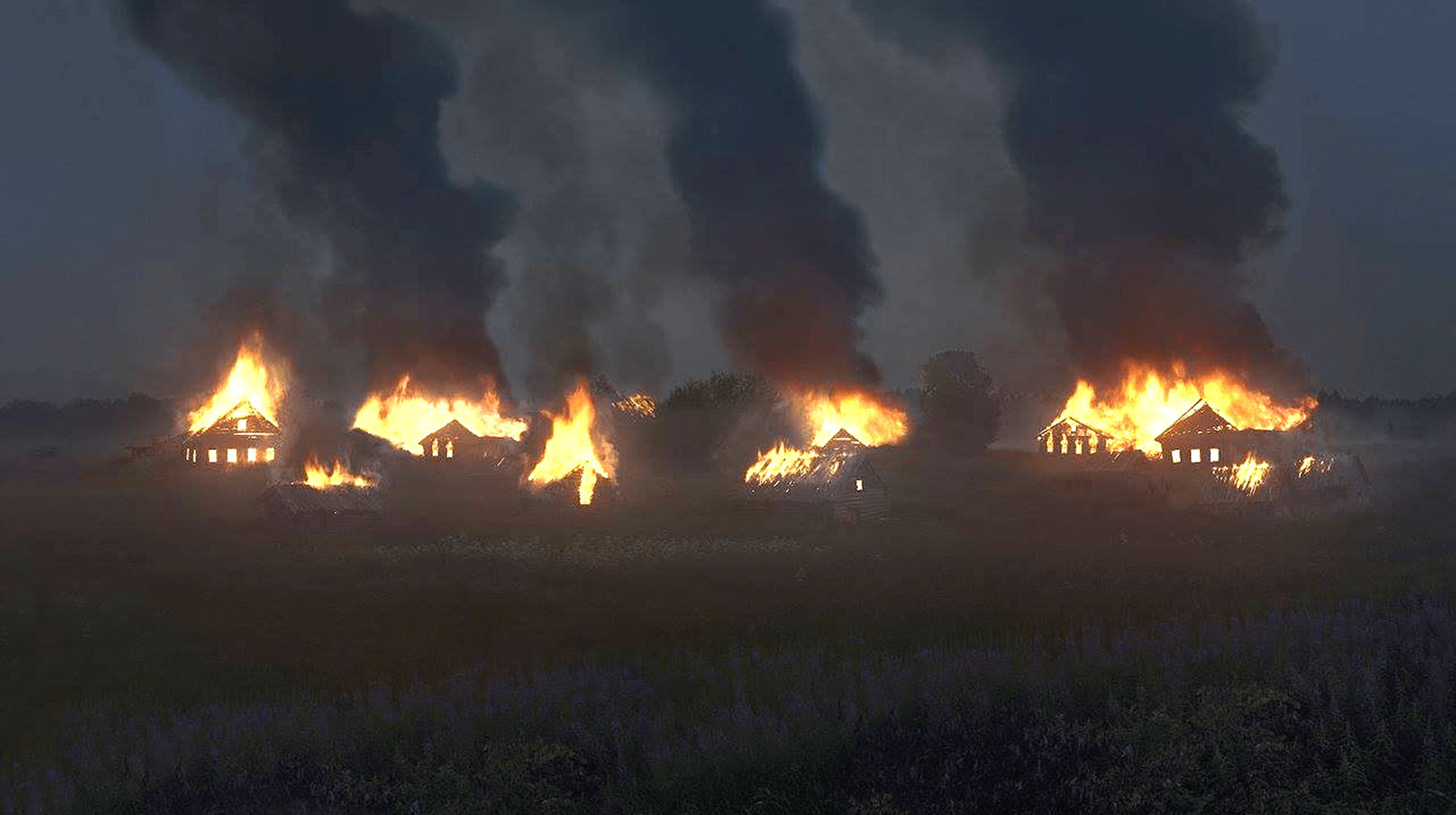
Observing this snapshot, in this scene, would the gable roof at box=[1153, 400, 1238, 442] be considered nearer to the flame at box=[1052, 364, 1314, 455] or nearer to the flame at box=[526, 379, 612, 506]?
the flame at box=[1052, 364, 1314, 455]

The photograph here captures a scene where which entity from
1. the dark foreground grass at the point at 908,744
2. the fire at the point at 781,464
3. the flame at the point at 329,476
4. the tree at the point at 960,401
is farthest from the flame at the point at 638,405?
the dark foreground grass at the point at 908,744

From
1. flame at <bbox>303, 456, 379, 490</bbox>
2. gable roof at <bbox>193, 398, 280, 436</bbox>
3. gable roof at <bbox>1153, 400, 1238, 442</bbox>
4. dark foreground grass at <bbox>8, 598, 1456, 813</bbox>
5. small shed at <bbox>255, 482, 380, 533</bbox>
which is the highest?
gable roof at <bbox>193, 398, 280, 436</bbox>

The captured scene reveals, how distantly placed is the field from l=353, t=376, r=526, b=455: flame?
44.0 metres

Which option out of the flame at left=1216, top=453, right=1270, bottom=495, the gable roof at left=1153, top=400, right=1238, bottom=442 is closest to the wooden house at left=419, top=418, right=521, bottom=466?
the gable roof at left=1153, top=400, right=1238, bottom=442

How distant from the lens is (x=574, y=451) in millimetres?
55812

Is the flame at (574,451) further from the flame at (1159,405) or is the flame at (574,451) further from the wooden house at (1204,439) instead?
the flame at (1159,405)

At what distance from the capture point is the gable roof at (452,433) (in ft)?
296

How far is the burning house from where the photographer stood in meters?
49.9

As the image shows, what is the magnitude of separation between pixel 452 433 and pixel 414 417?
388 cm

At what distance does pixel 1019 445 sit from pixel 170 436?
93.3 meters

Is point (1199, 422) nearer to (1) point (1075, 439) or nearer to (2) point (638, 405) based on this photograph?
(1) point (1075, 439)

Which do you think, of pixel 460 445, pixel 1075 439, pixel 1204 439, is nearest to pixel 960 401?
pixel 1075 439

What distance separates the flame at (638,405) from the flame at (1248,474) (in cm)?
5240

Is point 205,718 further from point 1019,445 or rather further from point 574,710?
point 1019,445
